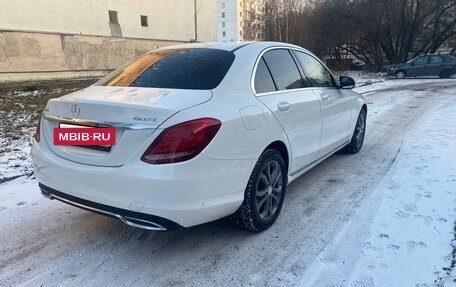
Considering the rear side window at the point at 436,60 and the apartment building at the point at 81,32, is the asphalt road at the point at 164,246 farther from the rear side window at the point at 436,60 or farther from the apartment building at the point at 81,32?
the rear side window at the point at 436,60

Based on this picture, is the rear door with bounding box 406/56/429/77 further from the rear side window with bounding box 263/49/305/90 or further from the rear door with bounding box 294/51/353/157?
the rear side window with bounding box 263/49/305/90

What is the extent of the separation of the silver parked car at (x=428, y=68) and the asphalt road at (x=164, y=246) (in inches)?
789

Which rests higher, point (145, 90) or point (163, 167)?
point (145, 90)

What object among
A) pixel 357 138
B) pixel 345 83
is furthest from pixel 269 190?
pixel 357 138

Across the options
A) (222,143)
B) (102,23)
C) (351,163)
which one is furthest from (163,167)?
(102,23)

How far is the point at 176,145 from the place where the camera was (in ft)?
8.23

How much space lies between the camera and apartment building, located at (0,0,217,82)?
58.0 feet

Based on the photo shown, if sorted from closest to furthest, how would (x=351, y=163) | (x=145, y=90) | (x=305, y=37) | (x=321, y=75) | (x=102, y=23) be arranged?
(x=145, y=90)
(x=321, y=75)
(x=351, y=163)
(x=102, y=23)
(x=305, y=37)

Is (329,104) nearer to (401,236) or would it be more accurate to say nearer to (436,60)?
Result: (401,236)

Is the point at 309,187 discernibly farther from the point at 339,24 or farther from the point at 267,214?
the point at 339,24

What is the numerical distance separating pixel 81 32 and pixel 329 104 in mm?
19323

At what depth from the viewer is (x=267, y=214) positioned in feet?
11.2

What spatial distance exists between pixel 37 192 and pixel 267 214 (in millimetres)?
2662

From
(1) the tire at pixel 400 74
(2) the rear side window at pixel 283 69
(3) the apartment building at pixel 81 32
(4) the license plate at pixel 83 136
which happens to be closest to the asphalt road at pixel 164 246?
(4) the license plate at pixel 83 136
